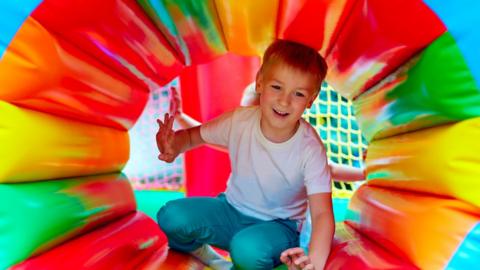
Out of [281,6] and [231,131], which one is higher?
[281,6]

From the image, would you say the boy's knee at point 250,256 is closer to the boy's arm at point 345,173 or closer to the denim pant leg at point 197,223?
the denim pant leg at point 197,223

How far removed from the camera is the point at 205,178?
2342mm

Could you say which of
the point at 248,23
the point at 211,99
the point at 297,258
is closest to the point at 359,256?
the point at 297,258

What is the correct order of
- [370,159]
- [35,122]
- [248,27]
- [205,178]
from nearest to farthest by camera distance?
[35,122] → [248,27] → [370,159] → [205,178]

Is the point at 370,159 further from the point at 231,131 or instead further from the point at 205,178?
the point at 205,178

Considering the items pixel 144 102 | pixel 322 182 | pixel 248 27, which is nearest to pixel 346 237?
pixel 322 182

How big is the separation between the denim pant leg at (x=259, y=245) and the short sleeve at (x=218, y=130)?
28 cm

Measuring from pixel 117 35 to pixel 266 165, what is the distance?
50 centimetres

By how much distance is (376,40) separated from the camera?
134 cm

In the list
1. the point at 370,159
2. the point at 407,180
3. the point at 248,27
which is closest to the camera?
the point at 407,180

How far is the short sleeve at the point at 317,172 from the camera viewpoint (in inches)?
55.1

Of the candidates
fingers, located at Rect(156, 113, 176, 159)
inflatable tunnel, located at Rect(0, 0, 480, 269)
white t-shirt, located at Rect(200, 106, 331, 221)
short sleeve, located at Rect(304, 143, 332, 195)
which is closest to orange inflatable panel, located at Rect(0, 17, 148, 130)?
inflatable tunnel, located at Rect(0, 0, 480, 269)

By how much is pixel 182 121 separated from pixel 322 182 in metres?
0.68

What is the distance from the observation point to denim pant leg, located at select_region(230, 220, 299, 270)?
4.52 feet
